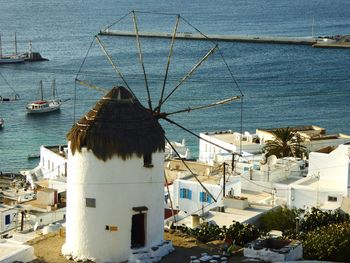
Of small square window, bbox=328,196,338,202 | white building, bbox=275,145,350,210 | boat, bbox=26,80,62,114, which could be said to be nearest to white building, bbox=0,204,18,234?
white building, bbox=275,145,350,210

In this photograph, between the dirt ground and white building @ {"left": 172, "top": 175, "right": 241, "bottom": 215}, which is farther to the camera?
white building @ {"left": 172, "top": 175, "right": 241, "bottom": 215}

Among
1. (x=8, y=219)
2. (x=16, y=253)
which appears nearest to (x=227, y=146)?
(x=8, y=219)

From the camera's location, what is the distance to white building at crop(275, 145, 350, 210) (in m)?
37.6

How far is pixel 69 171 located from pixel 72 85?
332ft

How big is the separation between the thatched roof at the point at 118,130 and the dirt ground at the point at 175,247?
2.44 meters

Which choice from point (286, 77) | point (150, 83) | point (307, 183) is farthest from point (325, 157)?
point (286, 77)

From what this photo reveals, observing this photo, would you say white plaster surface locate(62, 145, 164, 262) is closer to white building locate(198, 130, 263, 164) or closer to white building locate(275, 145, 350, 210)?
white building locate(275, 145, 350, 210)

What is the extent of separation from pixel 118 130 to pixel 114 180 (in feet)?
3.49

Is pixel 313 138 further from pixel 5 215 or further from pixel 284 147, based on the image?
pixel 5 215

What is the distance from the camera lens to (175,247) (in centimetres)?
2198

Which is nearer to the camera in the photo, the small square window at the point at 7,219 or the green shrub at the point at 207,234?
the green shrub at the point at 207,234

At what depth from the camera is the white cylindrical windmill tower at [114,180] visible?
798 inches

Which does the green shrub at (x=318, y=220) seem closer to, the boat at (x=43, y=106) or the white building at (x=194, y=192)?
the white building at (x=194, y=192)

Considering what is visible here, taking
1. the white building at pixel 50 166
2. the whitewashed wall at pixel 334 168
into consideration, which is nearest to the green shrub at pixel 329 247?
the whitewashed wall at pixel 334 168
